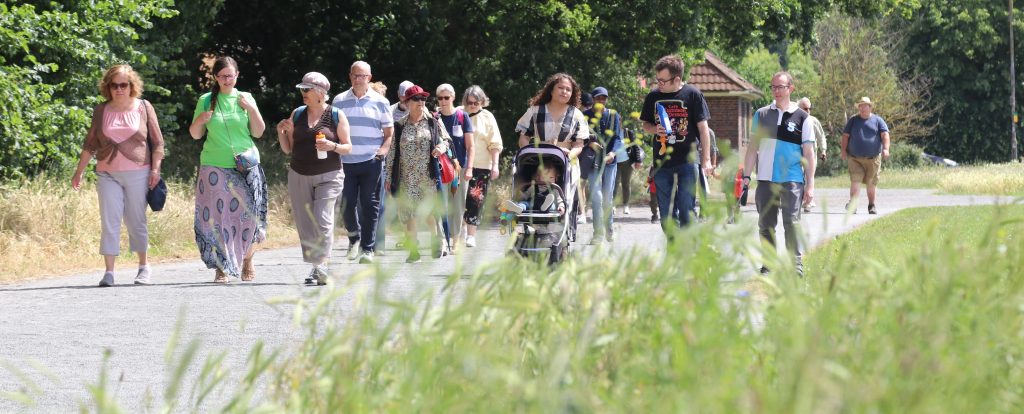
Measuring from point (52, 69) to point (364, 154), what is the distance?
4.56 m

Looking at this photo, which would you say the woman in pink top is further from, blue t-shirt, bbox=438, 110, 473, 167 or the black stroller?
blue t-shirt, bbox=438, 110, 473, 167

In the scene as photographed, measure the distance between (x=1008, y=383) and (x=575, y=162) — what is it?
19.6ft

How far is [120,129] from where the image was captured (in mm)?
11953

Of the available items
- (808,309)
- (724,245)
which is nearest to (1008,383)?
(808,309)

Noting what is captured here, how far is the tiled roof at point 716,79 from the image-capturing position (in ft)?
212

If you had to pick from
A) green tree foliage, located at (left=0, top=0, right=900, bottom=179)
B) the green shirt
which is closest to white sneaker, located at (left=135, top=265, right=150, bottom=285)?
the green shirt

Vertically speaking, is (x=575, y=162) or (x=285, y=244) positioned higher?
(x=575, y=162)

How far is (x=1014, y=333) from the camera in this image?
4262 mm

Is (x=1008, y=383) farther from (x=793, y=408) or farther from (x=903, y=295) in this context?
(x=793, y=408)

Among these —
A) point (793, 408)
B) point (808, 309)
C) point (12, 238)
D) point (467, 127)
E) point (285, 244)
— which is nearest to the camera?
point (793, 408)

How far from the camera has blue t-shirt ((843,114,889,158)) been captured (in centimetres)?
2255

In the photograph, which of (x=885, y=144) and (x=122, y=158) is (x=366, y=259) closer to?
(x=122, y=158)

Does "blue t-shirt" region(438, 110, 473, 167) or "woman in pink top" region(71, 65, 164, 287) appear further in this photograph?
"blue t-shirt" region(438, 110, 473, 167)

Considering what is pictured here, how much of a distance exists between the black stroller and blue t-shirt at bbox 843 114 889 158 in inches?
488
